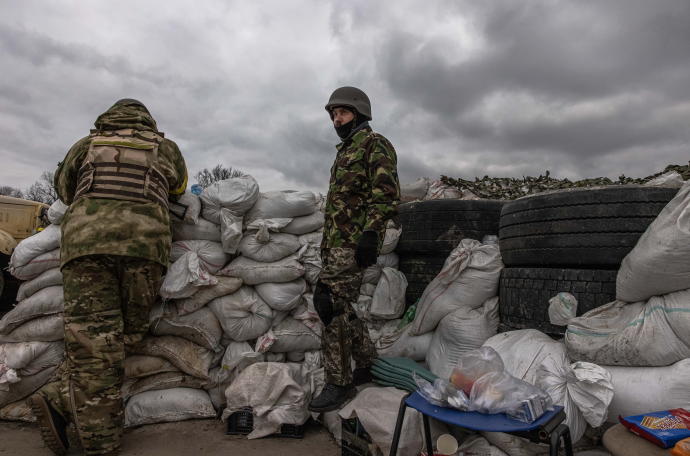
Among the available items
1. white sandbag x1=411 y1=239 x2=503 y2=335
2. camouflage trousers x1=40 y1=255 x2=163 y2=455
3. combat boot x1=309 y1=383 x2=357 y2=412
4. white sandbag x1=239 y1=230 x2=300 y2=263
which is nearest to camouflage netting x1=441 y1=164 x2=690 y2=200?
white sandbag x1=411 y1=239 x2=503 y2=335

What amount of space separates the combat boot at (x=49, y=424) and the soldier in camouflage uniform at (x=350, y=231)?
127 centimetres

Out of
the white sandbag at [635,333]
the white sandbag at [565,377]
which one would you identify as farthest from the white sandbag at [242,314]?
the white sandbag at [635,333]

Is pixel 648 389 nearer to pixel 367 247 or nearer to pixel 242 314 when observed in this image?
pixel 367 247

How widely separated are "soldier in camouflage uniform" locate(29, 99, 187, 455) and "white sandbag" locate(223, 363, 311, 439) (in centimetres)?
60

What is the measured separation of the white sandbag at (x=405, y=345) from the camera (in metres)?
2.83

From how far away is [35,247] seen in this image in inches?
108

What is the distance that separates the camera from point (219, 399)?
8.86ft

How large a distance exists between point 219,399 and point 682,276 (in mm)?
2466

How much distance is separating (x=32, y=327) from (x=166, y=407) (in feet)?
3.18

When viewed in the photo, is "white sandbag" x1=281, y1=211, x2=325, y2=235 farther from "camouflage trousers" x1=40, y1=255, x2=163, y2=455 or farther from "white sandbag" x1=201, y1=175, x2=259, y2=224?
"camouflage trousers" x1=40, y1=255, x2=163, y2=455

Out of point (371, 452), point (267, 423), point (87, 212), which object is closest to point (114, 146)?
point (87, 212)

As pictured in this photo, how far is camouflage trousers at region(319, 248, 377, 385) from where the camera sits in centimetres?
234

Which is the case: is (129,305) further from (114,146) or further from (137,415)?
(114,146)

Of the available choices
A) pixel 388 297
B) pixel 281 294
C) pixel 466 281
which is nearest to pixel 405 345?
pixel 388 297
